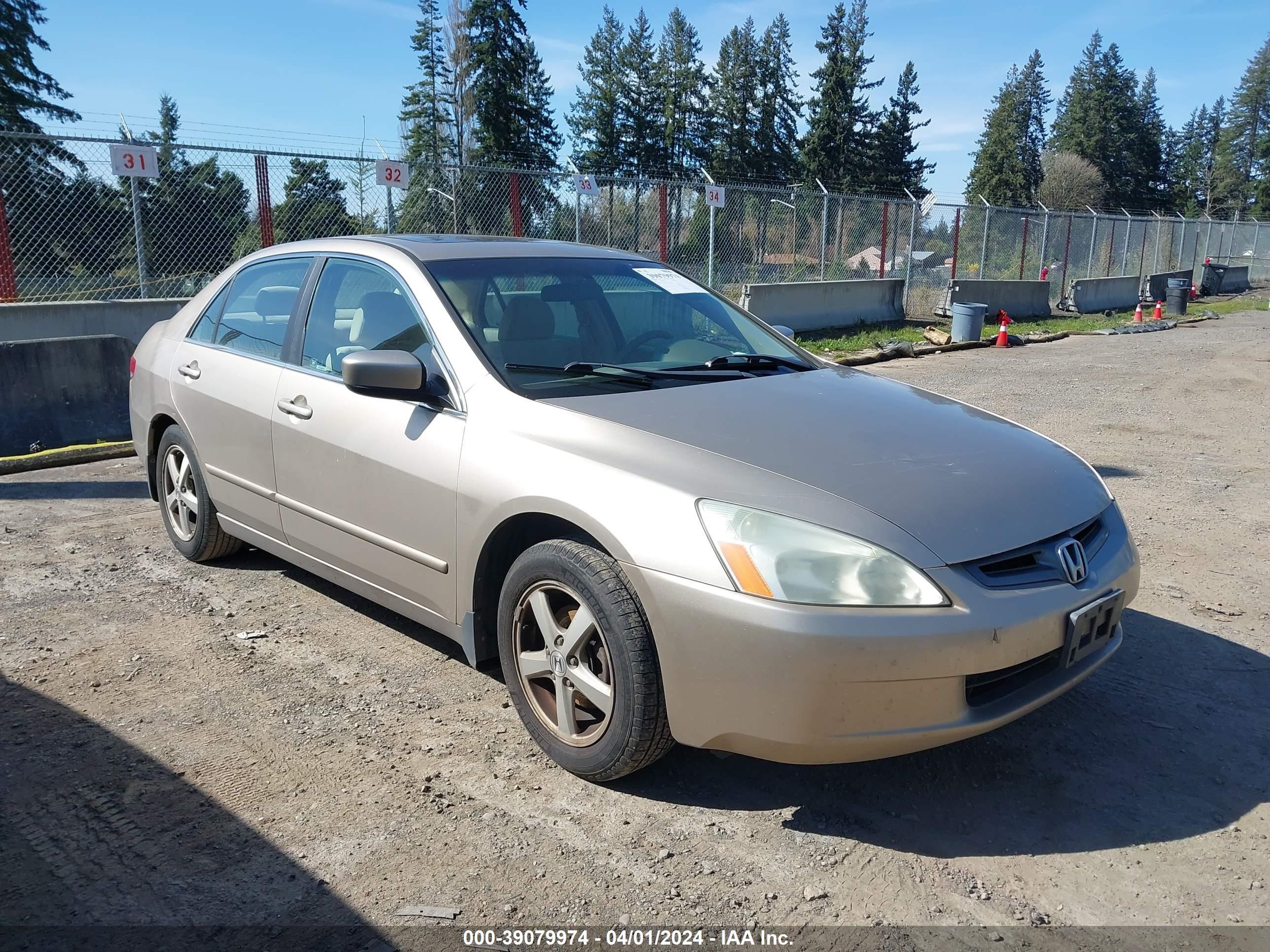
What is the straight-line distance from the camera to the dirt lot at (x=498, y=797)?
8.46 feet

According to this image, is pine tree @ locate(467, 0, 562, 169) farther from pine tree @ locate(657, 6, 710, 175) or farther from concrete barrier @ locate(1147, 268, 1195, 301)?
concrete barrier @ locate(1147, 268, 1195, 301)

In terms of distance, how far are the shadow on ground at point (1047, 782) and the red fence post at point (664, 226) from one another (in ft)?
43.3

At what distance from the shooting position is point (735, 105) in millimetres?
70375

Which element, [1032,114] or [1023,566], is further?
[1032,114]

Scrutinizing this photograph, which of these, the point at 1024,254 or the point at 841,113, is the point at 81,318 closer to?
the point at 1024,254

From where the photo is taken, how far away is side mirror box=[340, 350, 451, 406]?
134 inches

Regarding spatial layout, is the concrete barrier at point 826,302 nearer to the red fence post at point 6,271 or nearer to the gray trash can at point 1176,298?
the red fence post at point 6,271

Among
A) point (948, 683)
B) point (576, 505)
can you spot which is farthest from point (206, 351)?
point (948, 683)

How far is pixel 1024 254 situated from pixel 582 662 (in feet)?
88.3

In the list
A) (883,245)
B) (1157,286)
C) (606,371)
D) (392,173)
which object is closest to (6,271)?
(392,173)

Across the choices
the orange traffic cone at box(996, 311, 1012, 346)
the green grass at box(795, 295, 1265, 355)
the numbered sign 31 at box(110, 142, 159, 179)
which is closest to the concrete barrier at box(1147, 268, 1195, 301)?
the green grass at box(795, 295, 1265, 355)

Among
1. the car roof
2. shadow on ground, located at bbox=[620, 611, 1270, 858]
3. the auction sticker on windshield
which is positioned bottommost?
shadow on ground, located at bbox=[620, 611, 1270, 858]

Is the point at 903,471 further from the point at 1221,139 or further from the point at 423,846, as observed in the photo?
the point at 1221,139

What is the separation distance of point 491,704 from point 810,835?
1.33m
